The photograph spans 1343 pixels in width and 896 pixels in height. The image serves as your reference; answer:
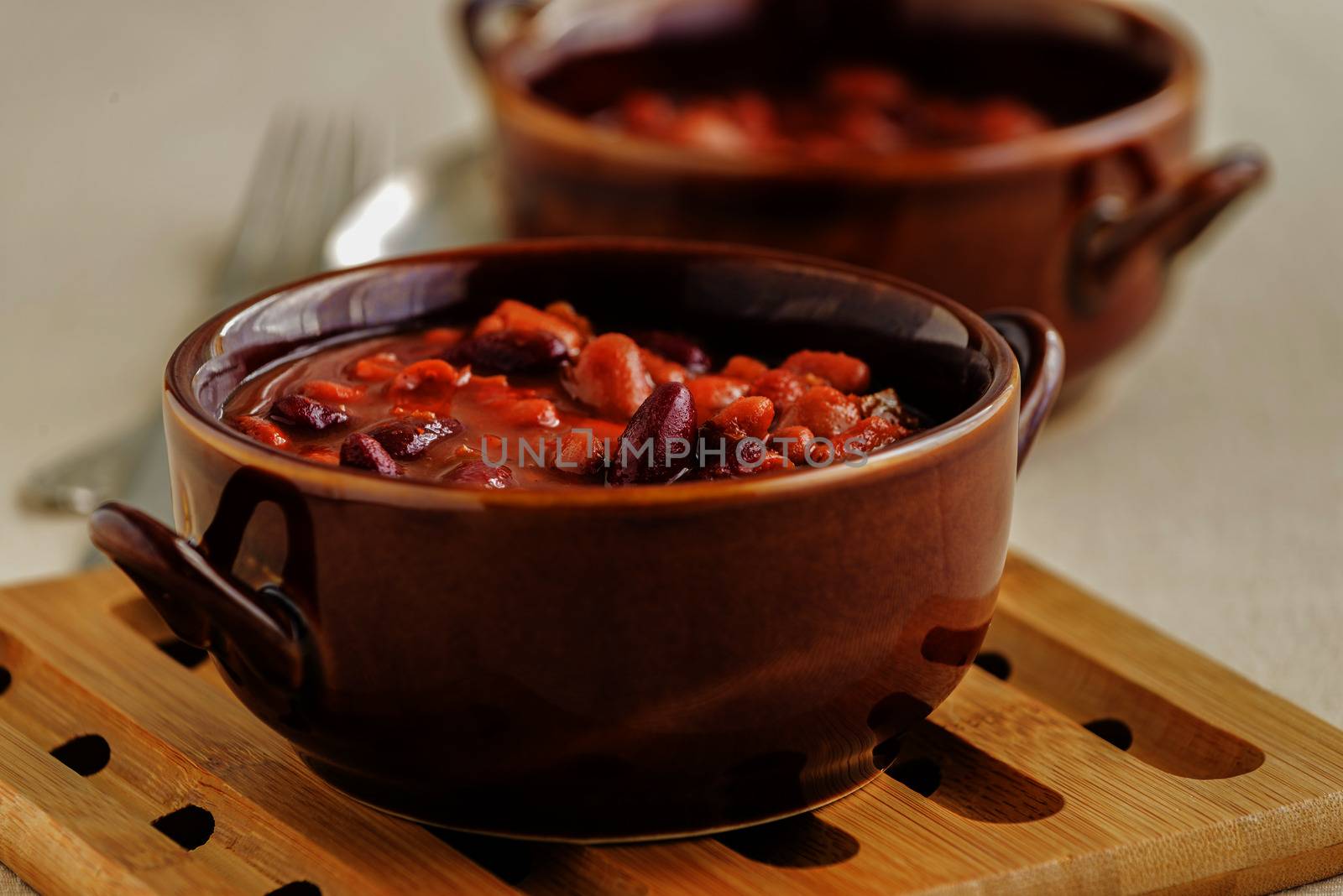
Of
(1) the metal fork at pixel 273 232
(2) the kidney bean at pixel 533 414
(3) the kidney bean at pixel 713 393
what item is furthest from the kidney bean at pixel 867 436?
(1) the metal fork at pixel 273 232

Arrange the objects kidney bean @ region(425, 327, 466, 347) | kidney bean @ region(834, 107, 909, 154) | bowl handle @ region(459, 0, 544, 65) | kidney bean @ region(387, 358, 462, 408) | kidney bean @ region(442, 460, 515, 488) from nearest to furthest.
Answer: kidney bean @ region(442, 460, 515, 488) < kidney bean @ region(387, 358, 462, 408) < kidney bean @ region(425, 327, 466, 347) < kidney bean @ region(834, 107, 909, 154) < bowl handle @ region(459, 0, 544, 65)

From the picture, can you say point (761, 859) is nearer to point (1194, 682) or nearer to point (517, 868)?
point (517, 868)

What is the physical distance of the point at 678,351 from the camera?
5.23ft

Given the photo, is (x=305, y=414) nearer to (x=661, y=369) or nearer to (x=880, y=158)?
(x=661, y=369)

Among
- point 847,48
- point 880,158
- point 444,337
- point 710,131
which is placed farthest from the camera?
point 847,48

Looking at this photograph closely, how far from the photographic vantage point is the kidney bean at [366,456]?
4.27ft

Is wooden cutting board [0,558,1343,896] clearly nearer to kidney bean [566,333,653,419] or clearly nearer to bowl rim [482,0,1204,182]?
kidney bean [566,333,653,419]

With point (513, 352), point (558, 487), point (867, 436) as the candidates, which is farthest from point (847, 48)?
point (558, 487)

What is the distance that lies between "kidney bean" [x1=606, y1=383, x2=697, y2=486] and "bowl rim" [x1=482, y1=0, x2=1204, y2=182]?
0.91 meters

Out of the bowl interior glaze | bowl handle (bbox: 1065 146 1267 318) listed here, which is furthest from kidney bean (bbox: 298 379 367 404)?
the bowl interior glaze

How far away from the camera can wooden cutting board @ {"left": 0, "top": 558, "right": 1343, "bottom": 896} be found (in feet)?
4.32

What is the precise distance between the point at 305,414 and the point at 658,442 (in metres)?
0.29

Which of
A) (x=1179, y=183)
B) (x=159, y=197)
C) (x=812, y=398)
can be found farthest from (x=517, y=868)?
(x=159, y=197)

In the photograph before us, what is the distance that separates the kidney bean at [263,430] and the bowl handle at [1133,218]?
1.27 meters
